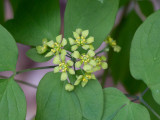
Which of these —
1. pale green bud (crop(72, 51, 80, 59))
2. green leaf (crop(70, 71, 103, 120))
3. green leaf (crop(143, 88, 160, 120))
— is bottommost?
green leaf (crop(143, 88, 160, 120))

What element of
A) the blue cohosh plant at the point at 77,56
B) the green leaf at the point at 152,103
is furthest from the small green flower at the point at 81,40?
the green leaf at the point at 152,103

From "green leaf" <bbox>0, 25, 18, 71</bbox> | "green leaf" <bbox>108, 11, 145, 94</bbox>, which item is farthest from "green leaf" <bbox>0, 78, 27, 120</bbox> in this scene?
"green leaf" <bbox>108, 11, 145, 94</bbox>

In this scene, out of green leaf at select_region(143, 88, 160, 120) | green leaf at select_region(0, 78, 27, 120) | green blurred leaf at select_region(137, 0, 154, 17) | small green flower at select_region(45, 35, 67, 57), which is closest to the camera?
green leaf at select_region(0, 78, 27, 120)

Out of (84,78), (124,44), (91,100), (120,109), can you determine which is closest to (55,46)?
(84,78)

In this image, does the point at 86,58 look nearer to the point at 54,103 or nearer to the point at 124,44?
the point at 54,103

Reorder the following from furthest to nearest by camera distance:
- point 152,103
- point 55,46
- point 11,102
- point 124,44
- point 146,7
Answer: point 124,44 < point 146,7 < point 152,103 < point 55,46 < point 11,102

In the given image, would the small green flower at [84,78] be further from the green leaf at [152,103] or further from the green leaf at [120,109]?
the green leaf at [152,103]

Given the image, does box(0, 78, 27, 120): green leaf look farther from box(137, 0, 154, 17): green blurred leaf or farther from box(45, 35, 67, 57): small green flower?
box(137, 0, 154, 17): green blurred leaf
